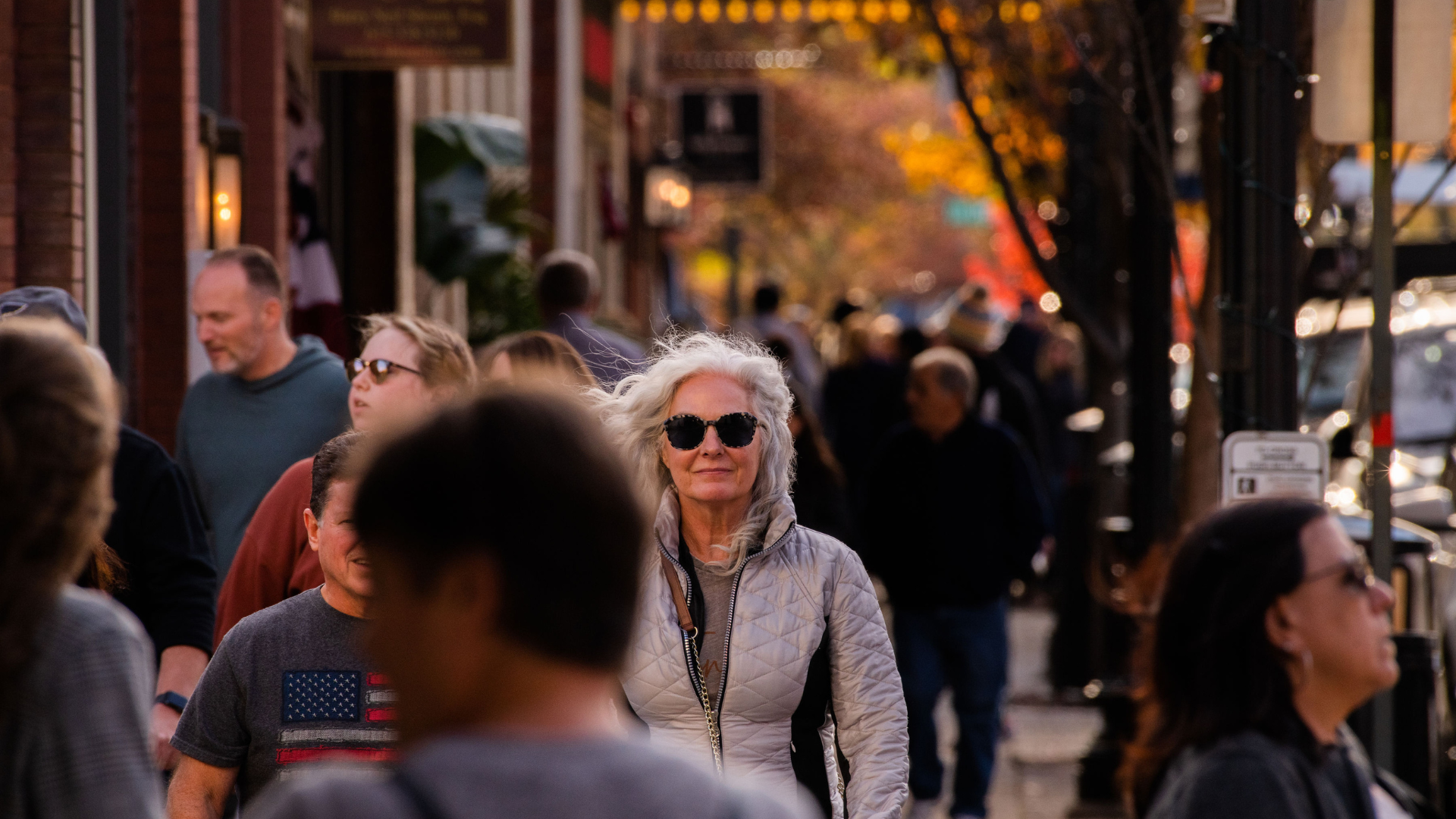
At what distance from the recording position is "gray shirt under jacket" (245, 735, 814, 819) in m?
1.64

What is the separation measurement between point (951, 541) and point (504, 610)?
6854 mm

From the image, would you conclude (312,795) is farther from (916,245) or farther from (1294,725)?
(916,245)

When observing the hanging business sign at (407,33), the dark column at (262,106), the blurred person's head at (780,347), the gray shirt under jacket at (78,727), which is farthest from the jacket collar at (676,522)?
the blurred person's head at (780,347)

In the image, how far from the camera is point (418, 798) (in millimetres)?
1643

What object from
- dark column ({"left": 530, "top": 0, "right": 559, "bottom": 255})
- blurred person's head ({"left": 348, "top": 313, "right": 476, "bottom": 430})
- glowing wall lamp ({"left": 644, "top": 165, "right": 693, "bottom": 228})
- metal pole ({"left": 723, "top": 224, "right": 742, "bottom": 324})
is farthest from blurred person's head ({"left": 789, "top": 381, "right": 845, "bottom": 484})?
metal pole ({"left": 723, "top": 224, "right": 742, "bottom": 324})

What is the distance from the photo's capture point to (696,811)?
1.70 metres

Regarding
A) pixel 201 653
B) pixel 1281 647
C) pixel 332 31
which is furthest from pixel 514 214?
pixel 1281 647

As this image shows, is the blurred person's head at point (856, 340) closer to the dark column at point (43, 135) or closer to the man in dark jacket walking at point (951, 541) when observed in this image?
the man in dark jacket walking at point (951, 541)

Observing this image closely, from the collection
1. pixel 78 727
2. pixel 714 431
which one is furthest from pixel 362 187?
pixel 78 727

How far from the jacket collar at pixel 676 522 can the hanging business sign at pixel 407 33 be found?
5.91m

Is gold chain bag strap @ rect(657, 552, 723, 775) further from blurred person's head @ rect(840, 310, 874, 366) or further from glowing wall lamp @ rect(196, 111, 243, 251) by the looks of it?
blurred person's head @ rect(840, 310, 874, 366)

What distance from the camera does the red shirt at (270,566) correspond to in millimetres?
4484

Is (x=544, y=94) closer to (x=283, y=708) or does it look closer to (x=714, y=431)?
(x=714, y=431)

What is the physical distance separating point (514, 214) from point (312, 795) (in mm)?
10948
